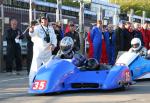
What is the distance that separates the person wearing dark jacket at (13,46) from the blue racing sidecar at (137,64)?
4285 millimetres

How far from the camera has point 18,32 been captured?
17906 millimetres

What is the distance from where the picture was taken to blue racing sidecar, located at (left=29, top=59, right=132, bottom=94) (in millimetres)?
11516

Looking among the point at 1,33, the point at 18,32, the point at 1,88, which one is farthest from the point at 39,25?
the point at 1,33

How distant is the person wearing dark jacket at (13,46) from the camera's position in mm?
17825

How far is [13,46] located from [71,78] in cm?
670

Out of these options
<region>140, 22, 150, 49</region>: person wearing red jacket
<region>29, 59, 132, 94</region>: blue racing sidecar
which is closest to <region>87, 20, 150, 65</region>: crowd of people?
<region>140, 22, 150, 49</region>: person wearing red jacket

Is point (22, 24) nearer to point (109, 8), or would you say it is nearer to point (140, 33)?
point (140, 33)

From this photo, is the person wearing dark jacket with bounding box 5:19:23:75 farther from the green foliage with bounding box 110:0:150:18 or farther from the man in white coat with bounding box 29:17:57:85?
the green foliage with bounding box 110:0:150:18

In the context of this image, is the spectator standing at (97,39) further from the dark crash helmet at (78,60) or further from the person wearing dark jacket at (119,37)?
the dark crash helmet at (78,60)

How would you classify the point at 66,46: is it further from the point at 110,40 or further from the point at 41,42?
the point at 110,40

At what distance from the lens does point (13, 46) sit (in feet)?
59.5

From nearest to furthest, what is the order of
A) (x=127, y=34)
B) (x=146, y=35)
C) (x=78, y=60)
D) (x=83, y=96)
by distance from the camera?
1. (x=83, y=96)
2. (x=78, y=60)
3. (x=127, y=34)
4. (x=146, y=35)

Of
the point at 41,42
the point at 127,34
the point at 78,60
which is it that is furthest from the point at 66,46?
the point at 127,34

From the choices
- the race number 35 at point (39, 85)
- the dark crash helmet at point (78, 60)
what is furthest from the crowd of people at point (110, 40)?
the race number 35 at point (39, 85)
